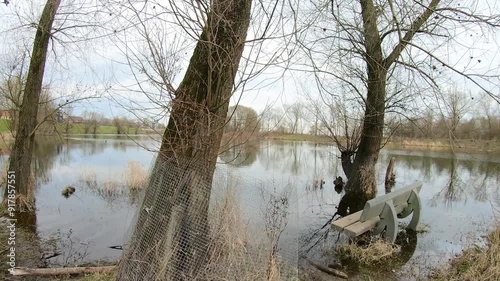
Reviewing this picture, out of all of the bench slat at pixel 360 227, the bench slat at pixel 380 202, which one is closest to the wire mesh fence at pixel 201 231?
the bench slat at pixel 360 227

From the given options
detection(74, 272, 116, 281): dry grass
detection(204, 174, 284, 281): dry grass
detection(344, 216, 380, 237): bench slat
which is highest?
detection(204, 174, 284, 281): dry grass

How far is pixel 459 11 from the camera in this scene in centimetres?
490

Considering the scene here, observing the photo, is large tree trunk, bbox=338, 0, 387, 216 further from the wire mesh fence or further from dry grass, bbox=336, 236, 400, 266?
the wire mesh fence

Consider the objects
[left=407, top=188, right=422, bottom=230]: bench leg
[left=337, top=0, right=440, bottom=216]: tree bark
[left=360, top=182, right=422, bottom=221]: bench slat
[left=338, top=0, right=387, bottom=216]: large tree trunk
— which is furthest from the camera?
[left=338, top=0, right=387, bottom=216]: large tree trunk

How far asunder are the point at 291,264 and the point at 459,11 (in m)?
4.47

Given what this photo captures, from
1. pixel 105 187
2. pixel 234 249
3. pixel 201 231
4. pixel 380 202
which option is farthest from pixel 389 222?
pixel 105 187

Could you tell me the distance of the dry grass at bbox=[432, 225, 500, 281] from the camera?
434 centimetres

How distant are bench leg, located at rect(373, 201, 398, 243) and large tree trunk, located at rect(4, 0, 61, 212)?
8535mm

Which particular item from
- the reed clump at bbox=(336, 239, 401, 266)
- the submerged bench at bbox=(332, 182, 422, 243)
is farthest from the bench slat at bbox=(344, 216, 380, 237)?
the reed clump at bbox=(336, 239, 401, 266)

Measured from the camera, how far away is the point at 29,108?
328 inches

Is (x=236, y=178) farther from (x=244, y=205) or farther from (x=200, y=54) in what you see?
(x=200, y=54)

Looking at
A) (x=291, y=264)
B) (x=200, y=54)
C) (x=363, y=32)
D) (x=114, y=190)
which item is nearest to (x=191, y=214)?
(x=291, y=264)

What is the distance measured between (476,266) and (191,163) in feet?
14.2

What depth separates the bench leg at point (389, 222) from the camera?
6.11 m
